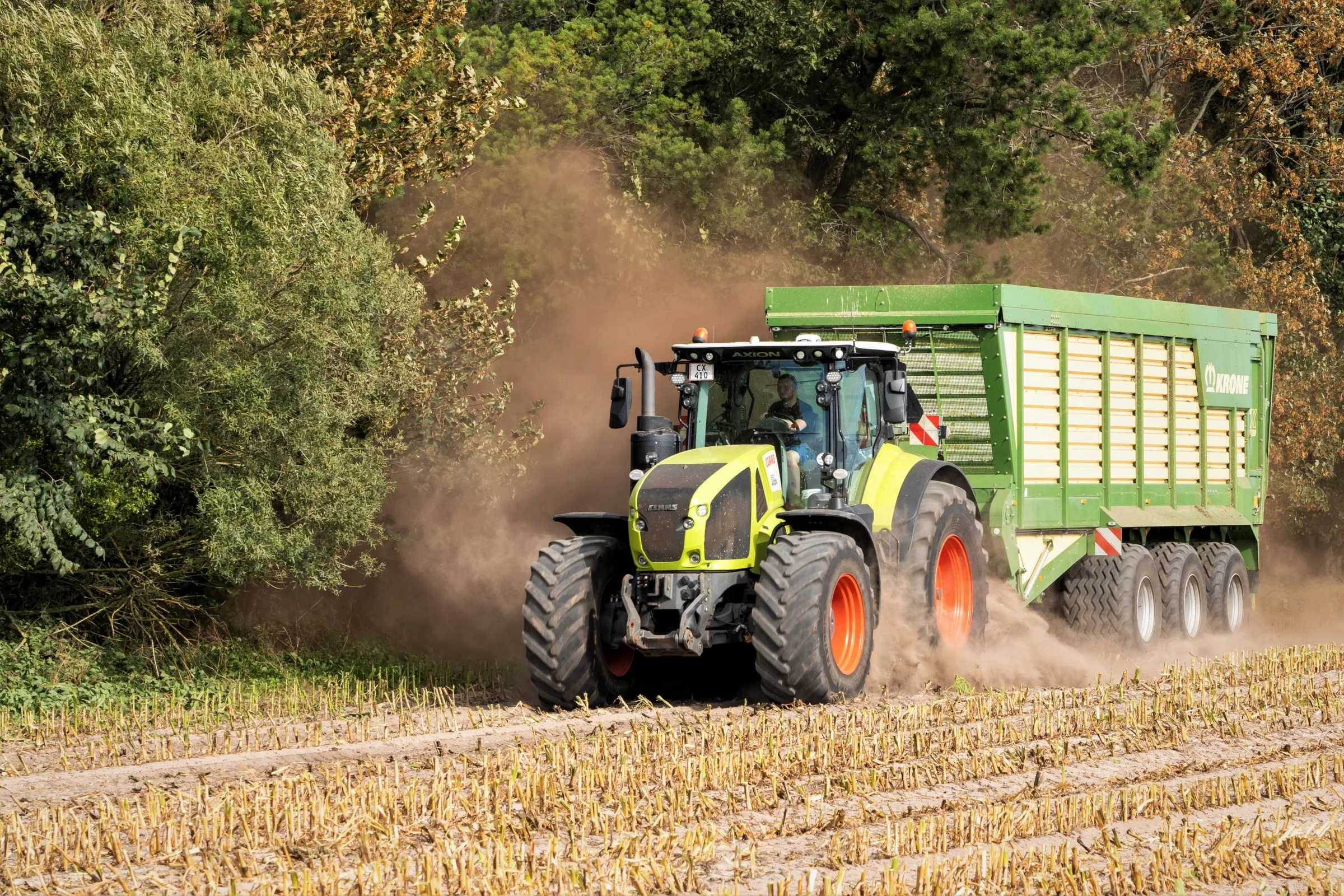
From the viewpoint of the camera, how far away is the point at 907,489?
39.7 ft

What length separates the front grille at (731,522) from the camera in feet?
35.3

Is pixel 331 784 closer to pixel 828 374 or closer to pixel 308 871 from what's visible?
pixel 308 871

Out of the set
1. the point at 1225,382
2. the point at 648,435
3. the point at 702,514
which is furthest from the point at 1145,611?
the point at 702,514

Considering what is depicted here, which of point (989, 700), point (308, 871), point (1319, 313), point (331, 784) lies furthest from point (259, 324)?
point (1319, 313)

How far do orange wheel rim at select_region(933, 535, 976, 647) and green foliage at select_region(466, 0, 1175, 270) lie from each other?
8.97 m

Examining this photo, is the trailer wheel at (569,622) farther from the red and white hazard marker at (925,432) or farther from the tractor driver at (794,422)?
the red and white hazard marker at (925,432)

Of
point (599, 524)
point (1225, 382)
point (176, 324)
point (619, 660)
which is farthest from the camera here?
point (1225, 382)

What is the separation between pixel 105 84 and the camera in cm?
1186

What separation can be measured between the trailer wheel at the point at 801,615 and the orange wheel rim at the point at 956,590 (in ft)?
6.28

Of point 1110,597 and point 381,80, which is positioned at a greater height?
point 381,80

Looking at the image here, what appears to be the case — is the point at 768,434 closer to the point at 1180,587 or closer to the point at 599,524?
the point at 599,524

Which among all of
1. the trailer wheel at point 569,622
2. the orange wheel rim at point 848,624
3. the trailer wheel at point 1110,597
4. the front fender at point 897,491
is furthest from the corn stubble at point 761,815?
the trailer wheel at point 1110,597

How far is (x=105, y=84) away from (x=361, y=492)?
12.6 feet

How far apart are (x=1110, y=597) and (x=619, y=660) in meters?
5.85
